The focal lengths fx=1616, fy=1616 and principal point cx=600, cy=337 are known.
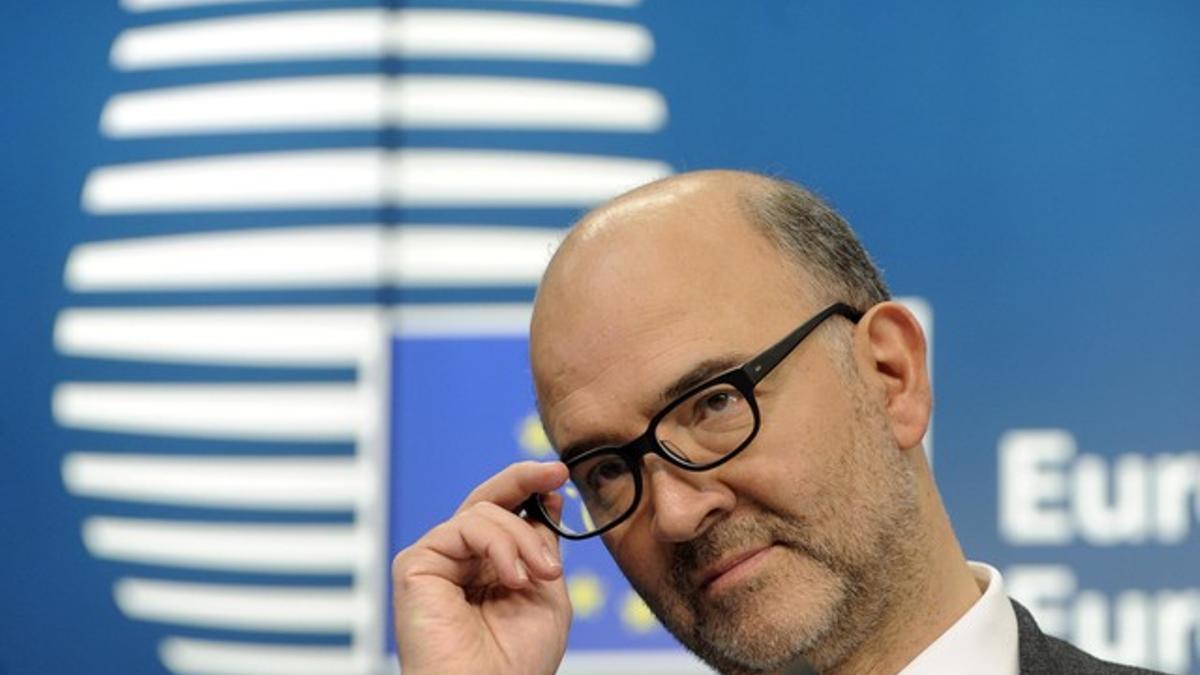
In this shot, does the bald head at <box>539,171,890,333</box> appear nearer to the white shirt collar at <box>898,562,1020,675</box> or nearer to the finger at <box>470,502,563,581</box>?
the finger at <box>470,502,563,581</box>

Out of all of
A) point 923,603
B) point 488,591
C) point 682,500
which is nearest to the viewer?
point 682,500

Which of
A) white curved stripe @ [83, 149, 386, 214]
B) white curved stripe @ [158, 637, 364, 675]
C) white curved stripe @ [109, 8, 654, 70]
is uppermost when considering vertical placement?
white curved stripe @ [109, 8, 654, 70]

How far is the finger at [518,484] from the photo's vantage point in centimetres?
170

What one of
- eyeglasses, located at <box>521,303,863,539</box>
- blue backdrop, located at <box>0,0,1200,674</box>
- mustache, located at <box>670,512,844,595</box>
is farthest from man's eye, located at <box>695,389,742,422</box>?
blue backdrop, located at <box>0,0,1200,674</box>

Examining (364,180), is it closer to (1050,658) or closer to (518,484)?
(518,484)

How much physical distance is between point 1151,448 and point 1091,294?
0.86 feet

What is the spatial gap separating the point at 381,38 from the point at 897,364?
1218 millimetres

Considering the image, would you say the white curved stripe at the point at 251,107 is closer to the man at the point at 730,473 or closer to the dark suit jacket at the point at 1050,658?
the man at the point at 730,473

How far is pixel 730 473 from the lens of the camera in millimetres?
1552

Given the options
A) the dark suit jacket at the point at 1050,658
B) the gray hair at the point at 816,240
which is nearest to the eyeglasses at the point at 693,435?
the gray hair at the point at 816,240

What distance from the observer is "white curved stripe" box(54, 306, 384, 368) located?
100 inches

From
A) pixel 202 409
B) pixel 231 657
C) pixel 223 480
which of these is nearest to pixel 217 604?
pixel 231 657

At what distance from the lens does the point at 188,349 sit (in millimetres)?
2559

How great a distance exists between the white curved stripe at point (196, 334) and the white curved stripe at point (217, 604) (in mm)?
356
